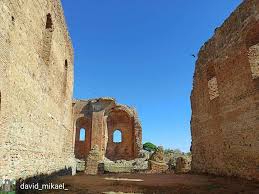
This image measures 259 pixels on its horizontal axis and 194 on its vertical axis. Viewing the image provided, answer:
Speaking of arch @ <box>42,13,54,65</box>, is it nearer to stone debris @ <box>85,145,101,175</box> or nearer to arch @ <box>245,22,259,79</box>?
arch @ <box>245,22,259,79</box>

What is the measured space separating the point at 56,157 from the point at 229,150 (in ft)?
24.3

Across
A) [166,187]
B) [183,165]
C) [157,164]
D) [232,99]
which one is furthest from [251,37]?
[157,164]

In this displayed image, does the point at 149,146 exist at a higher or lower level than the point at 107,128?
lower

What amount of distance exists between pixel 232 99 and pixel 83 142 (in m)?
21.8

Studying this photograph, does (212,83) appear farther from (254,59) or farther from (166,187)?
(166,187)

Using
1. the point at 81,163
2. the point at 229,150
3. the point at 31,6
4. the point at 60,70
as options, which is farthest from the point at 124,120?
the point at 31,6

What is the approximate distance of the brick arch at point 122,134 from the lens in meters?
29.2

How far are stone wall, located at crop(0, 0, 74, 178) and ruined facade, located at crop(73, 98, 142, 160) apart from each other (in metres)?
14.9

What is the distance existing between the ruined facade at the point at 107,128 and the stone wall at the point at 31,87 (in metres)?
14.9

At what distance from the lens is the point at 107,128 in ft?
100

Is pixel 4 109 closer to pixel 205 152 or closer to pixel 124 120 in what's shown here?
pixel 205 152

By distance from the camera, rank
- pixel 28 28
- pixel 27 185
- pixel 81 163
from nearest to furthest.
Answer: pixel 27 185, pixel 28 28, pixel 81 163

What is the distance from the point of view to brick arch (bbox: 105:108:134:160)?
29188mm

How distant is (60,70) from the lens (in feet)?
41.1
